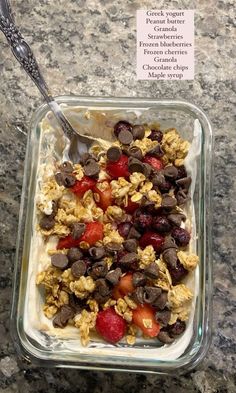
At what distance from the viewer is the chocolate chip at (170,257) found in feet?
2.70

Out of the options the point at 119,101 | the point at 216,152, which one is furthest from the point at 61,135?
the point at 216,152

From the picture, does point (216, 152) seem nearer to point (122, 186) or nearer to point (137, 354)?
point (122, 186)

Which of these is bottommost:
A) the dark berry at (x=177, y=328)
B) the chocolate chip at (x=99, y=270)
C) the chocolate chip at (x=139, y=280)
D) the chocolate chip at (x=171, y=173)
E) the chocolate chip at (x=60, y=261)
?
the dark berry at (x=177, y=328)

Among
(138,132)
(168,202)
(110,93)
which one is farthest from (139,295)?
(110,93)

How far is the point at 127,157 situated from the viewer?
2.89 feet

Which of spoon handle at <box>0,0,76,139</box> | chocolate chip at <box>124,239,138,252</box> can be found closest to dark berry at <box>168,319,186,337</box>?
chocolate chip at <box>124,239,138,252</box>

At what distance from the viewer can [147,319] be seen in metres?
0.82

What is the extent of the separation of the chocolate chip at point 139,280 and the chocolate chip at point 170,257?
0.12 ft

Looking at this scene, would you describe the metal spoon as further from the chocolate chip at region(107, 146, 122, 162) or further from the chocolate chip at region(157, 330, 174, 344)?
the chocolate chip at region(157, 330, 174, 344)

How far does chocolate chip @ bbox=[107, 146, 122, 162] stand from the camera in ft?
2.86

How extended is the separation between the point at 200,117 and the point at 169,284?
0.76 feet

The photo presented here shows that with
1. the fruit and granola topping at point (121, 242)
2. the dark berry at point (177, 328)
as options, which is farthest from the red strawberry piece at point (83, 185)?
the dark berry at point (177, 328)

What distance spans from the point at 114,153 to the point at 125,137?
3 centimetres

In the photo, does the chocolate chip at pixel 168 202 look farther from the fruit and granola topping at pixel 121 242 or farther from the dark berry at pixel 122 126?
the dark berry at pixel 122 126
